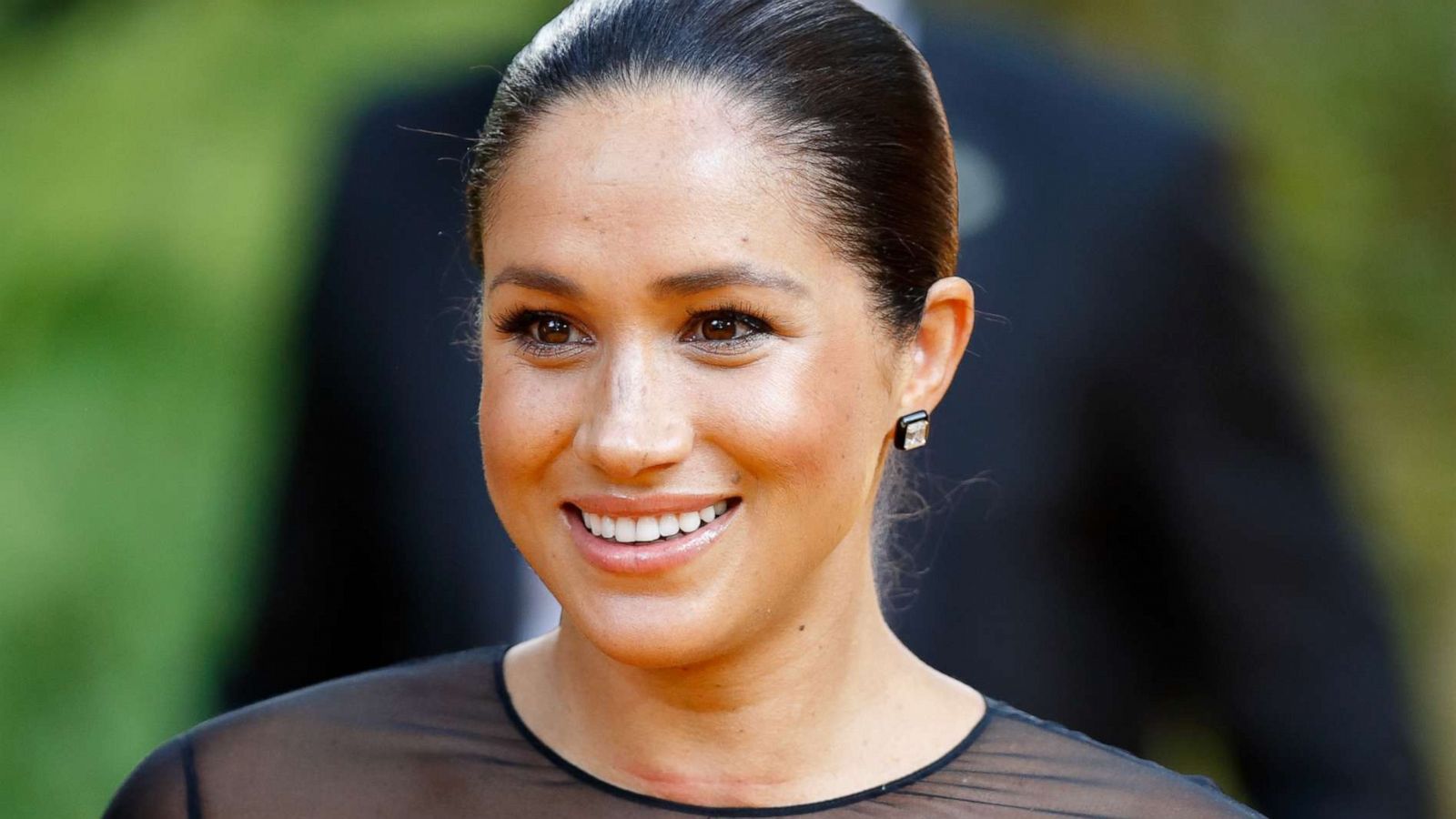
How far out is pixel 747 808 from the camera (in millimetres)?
1984

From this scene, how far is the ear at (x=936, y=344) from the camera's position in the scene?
6.71 feet

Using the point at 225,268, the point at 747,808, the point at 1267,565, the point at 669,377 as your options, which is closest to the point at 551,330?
the point at 669,377

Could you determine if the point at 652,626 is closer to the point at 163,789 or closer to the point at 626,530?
the point at 626,530

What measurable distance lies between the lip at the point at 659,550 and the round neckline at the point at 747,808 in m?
0.25

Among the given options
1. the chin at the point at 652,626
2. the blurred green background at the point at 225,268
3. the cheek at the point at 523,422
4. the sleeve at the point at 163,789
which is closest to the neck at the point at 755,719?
the chin at the point at 652,626

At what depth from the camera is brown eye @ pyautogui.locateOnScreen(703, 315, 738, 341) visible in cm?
186

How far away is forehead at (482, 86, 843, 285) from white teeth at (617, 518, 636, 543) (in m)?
0.23

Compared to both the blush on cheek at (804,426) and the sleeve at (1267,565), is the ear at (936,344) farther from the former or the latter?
the sleeve at (1267,565)

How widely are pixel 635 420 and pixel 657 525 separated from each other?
0.35 feet

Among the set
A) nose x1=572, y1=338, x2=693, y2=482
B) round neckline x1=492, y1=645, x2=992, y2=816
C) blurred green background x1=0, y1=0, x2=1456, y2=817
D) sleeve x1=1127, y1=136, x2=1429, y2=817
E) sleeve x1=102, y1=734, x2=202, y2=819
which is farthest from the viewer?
blurred green background x1=0, y1=0, x2=1456, y2=817

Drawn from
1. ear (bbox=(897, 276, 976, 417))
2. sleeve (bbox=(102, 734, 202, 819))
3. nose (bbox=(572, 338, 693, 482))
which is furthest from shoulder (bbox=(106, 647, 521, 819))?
ear (bbox=(897, 276, 976, 417))

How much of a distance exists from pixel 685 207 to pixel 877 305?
24 cm

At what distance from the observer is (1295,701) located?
8.89 ft

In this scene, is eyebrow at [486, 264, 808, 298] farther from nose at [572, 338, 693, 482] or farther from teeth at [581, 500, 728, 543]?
teeth at [581, 500, 728, 543]
